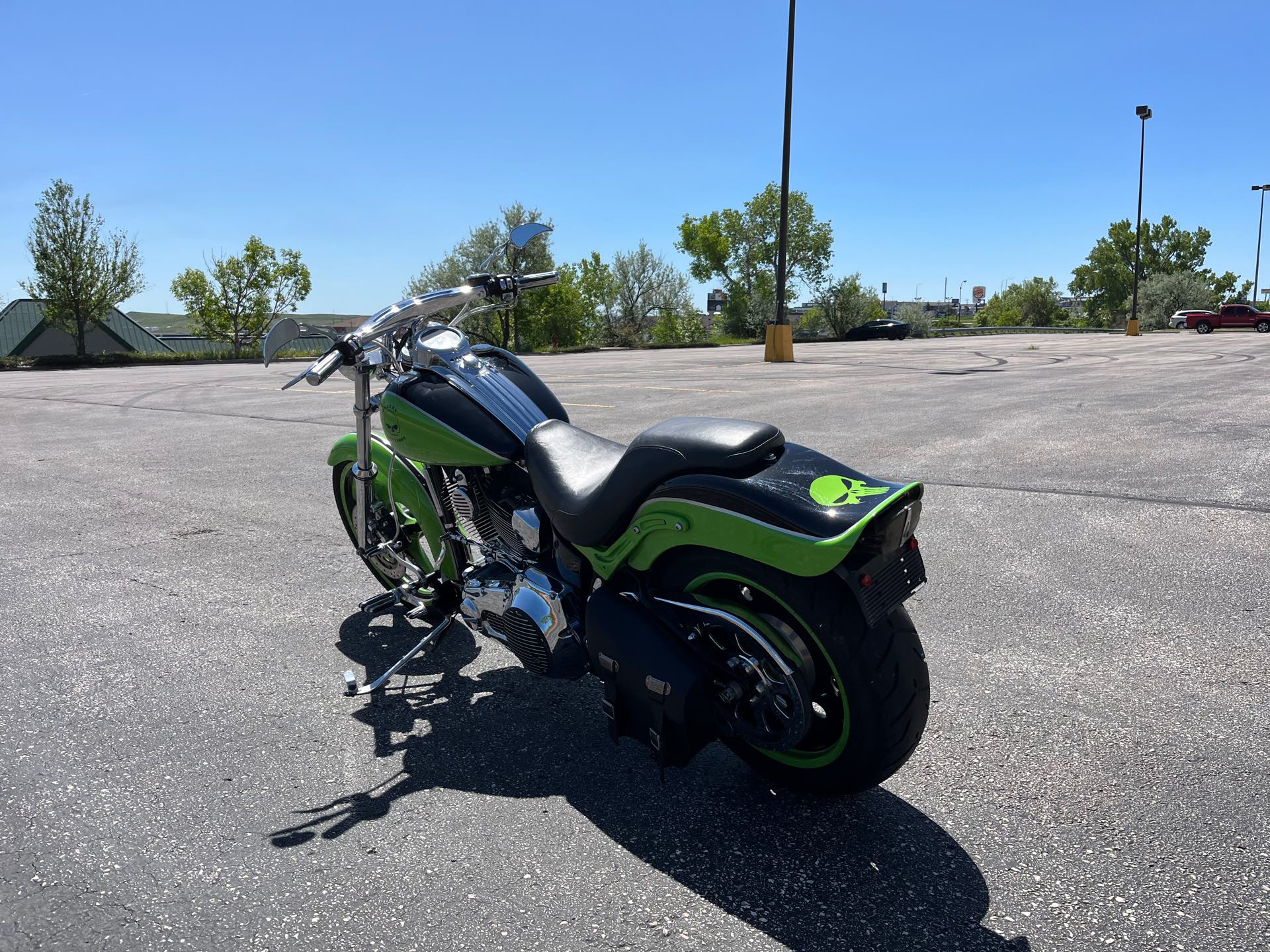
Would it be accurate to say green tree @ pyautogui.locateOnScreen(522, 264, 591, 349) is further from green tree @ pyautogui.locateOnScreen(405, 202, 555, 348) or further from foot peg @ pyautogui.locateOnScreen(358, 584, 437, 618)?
foot peg @ pyautogui.locateOnScreen(358, 584, 437, 618)

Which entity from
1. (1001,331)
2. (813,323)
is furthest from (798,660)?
(1001,331)

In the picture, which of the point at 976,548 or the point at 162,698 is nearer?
the point at 162,698

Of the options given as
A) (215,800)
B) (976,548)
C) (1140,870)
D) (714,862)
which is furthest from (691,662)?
(976,548)

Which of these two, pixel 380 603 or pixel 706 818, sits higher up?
pixel 380 603

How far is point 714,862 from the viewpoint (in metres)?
2.49

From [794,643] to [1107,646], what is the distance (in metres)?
2.16

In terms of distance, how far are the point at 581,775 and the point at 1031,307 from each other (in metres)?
99.5

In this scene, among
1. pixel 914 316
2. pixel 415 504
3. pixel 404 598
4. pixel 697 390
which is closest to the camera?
pixel 415 504

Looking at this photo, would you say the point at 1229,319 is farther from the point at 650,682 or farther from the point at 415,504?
the point at 650,682

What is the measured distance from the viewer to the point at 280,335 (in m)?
3.46

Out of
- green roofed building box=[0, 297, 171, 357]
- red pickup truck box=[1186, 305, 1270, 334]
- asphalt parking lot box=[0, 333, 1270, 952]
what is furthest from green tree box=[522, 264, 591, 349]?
asphalt parking lot box=[0, 333, 1270, 952]

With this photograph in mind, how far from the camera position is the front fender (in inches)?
145

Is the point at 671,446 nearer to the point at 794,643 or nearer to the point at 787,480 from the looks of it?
the point at 787,480

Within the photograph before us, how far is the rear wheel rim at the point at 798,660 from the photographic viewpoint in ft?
8.12
